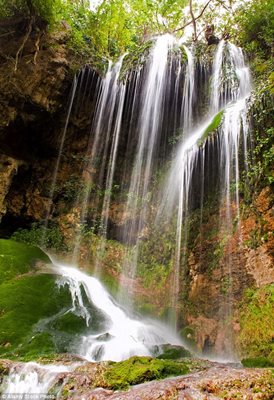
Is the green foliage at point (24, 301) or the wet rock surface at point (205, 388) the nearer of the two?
the wet rock surface at point (205, 388)

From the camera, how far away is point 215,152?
32.1ft

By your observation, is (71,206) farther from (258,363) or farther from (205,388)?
(205,388)

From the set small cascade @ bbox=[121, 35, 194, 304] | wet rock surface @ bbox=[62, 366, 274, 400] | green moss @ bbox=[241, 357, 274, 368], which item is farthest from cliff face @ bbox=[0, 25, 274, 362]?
wet rock surface @ bbox=[62, 366, 274, 400]

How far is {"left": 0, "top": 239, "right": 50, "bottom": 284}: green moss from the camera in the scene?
841cm

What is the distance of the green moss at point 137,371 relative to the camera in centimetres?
395

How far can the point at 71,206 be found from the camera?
44.8ft

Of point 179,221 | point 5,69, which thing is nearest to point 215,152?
point 179,221

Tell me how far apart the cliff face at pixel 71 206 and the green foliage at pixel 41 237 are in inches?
13.0

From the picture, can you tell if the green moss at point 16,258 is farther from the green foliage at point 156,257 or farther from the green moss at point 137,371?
the green moss at point 137,371

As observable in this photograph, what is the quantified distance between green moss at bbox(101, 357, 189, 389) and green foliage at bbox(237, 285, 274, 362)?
3.09 meters

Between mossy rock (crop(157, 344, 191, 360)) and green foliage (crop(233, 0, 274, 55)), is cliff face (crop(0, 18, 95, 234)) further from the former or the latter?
mossy rock (crop(157, 344, 191, 360))

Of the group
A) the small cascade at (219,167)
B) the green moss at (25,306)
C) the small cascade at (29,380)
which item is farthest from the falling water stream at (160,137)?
the small cascade at (29,380)

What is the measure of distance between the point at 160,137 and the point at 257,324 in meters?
8.34

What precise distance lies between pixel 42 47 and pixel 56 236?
7513mm
